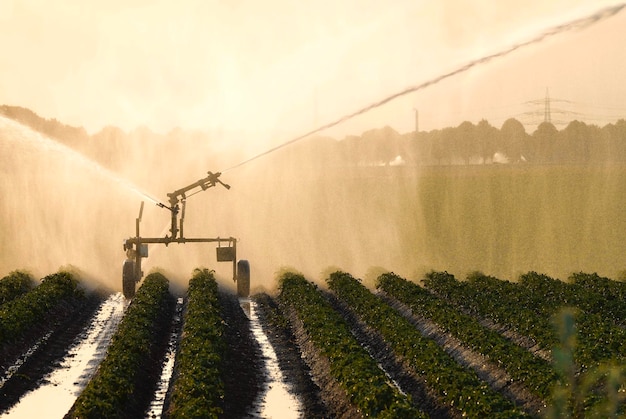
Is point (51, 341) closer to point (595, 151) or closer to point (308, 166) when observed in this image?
point (308, 166)

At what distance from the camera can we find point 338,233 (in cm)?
5638

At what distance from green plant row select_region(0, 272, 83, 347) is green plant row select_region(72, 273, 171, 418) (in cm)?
240

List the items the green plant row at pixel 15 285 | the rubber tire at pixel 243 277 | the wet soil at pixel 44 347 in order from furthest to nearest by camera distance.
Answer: the rubber tire at pixel 243 277, the green plant row at pixel 15 285, the wet soil at pixel 44 347

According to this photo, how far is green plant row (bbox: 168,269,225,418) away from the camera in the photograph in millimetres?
16844

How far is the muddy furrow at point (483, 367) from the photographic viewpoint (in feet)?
60.4

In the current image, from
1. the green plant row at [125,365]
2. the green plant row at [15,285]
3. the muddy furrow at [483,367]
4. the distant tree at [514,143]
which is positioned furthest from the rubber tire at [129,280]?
the distant tree at [514,143]

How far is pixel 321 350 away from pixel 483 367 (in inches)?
148

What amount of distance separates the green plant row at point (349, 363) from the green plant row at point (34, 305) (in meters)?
6.93

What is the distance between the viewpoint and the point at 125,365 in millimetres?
20094

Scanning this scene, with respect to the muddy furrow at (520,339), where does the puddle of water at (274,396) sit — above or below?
below

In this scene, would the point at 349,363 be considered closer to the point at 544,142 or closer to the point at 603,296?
the point at 603,296

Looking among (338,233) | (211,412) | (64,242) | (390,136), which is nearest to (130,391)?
(211,412)

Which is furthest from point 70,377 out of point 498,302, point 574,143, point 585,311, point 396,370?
point 574,143

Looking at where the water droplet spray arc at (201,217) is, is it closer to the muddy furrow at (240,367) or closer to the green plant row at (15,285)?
the green plant row at (15,285)
